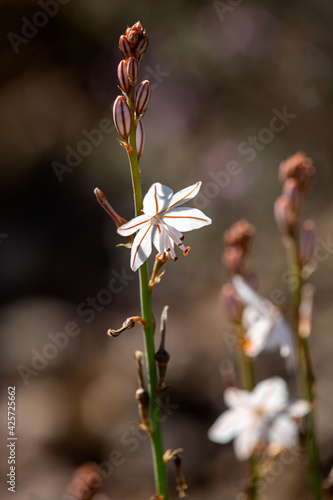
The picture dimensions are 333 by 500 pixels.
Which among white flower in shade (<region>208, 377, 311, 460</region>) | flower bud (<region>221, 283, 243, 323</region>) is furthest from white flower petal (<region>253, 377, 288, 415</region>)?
flower bud (<region>221, 283, 243, 323</region>)

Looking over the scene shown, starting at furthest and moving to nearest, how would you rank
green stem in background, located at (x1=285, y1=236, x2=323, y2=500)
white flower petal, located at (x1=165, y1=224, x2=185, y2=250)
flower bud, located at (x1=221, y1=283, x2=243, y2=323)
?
flower bud, located at (x1=221, y1=283, x2=243, y2=323)
green stem in background, located at (x1=285, y1=236, x2=323, y2=500)
white flower petal, located at (x1=165, y1=224, x2=185, y2=250)

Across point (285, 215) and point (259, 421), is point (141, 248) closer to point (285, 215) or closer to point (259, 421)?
point (285, 215)

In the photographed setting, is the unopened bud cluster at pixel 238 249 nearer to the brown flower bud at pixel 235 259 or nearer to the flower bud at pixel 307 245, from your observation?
the brown flower bud at pixel 235 259

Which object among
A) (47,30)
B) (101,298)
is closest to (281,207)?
(101,298)

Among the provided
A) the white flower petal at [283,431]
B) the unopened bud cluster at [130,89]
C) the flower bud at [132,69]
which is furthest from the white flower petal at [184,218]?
the white flower petal at [283,431]

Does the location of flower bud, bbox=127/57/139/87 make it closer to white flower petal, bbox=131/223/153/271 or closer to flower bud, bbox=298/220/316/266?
white flower petal, bbox=131/223/153/271
